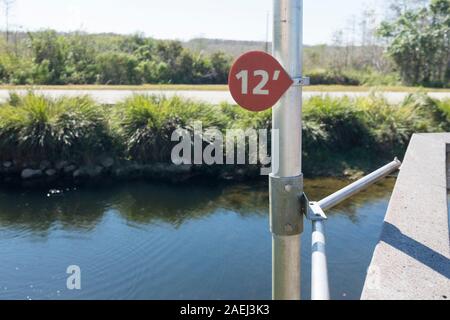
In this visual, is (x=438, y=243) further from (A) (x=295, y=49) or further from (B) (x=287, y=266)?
(A) (x=295, y=49)

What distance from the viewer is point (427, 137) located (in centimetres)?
439

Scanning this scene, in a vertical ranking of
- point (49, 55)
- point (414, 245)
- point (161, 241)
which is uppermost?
point (49, 55)

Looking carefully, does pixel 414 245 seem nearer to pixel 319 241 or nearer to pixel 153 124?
pixel 319 241

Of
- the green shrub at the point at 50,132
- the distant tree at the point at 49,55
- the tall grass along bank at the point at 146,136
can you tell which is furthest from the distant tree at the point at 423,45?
the green shrub at the point at 50,132

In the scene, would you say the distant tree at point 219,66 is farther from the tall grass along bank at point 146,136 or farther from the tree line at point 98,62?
the tall grass along bank at point 146,136

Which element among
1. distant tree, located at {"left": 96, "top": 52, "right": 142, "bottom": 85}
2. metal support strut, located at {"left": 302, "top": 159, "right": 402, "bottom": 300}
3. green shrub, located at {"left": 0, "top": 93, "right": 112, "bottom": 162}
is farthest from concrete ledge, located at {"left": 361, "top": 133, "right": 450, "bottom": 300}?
distant tree, located at {"left": 96, "top": 52, "right": 142, "bottom": 85}

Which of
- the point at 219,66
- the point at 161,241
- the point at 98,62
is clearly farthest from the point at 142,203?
the point at 219,66

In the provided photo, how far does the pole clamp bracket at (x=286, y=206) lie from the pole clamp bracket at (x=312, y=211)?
17mm

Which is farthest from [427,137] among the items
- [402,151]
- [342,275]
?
[402,151]

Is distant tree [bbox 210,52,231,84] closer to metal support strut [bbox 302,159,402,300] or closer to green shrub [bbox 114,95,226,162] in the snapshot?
green shrub [bbox 114,95,226,162]

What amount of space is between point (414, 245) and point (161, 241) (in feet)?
13.5

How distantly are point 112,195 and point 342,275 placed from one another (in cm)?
407

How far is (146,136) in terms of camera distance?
28.6ft

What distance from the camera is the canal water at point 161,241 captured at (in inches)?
181
